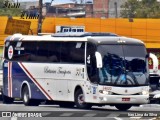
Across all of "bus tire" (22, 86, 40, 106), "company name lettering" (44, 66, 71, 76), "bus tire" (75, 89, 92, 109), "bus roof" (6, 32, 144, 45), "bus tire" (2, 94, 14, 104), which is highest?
"bus roof" (6, 32, 144, 45)

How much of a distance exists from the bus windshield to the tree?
201ft

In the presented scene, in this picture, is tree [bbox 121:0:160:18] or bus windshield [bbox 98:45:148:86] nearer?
bus windshield [bbox 98:45:148:86]

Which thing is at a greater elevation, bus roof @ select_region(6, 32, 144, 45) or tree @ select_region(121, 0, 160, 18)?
bus roof @ select_region(6, 32, 144, 45)

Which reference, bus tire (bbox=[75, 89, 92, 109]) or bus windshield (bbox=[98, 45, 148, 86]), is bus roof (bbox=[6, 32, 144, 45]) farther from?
bus tire (bbox=[75, 89, 92, 109])

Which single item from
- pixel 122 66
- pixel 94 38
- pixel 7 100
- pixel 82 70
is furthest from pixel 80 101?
pixel 7 100

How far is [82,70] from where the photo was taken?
32.6 m

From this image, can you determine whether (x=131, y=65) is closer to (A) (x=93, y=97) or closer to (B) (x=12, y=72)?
(A) (x=93, y=97)

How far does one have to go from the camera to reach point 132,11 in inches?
4053

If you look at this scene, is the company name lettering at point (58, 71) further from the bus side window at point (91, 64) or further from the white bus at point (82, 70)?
the bus side window at point (91, 64)

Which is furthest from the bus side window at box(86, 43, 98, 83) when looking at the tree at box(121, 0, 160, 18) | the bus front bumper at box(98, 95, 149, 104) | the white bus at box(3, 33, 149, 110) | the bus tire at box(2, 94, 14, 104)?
the tree at box(121, 0, 160, 18)

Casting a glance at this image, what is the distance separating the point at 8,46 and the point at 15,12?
62.9 meters

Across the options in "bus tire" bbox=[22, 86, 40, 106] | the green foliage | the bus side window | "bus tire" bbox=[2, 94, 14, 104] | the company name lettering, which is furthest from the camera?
the green foliage

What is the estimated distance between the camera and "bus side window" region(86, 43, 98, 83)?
31.8 m

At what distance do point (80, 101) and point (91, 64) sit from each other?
179cm
